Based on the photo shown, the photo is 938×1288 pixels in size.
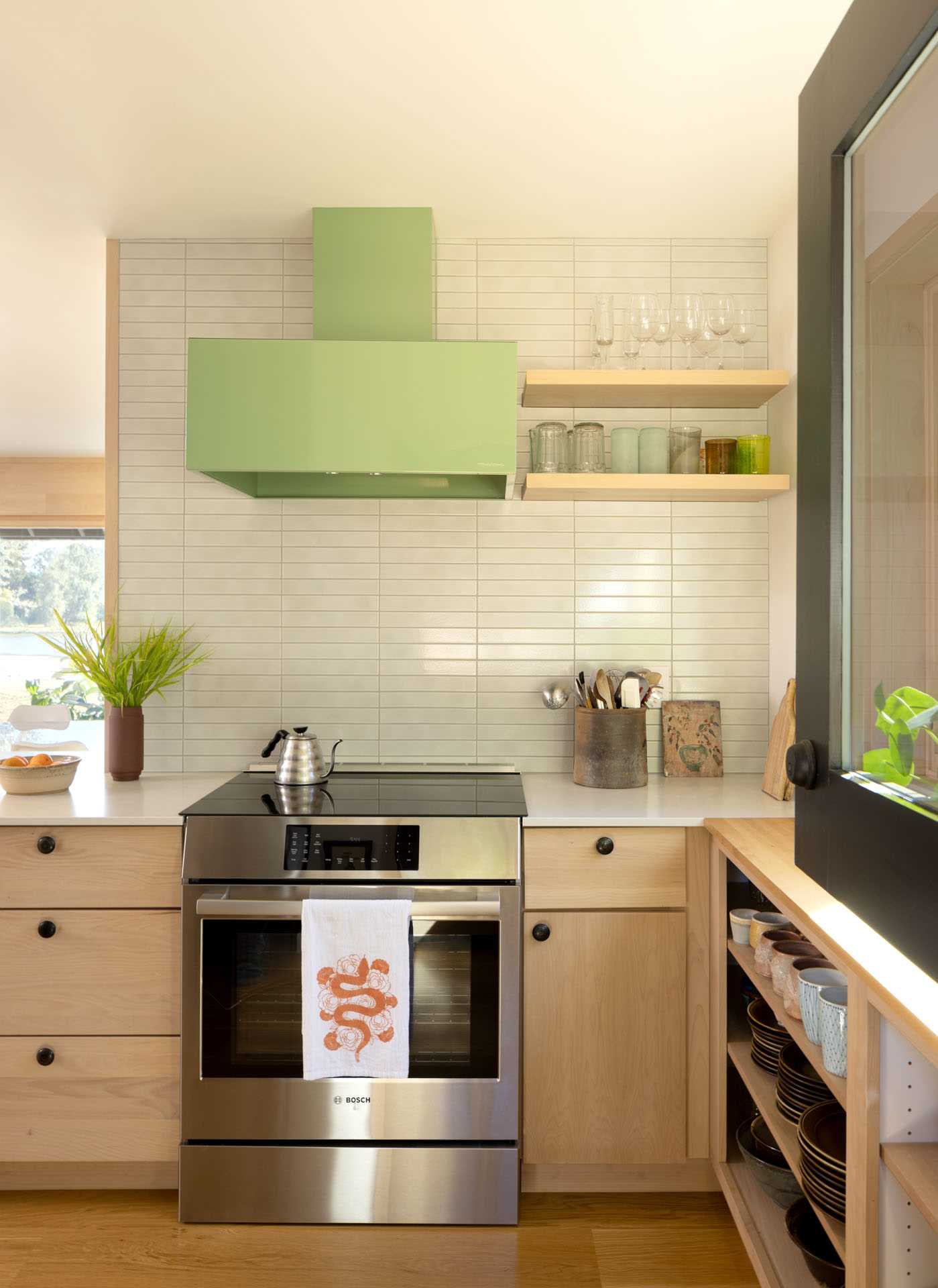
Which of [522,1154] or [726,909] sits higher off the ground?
[726,909]

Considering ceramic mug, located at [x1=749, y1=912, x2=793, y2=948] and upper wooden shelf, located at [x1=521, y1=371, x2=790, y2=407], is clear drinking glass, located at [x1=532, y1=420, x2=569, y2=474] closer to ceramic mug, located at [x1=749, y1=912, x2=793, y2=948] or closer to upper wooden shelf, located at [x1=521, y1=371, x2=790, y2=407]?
upper wooden shelf, located at [x1=521, y1=371, x2=790, y2=407]

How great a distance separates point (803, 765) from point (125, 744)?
2139 millimetres

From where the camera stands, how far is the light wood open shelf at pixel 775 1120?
1.45m

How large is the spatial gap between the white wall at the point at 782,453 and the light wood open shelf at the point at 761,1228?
4.14 feet

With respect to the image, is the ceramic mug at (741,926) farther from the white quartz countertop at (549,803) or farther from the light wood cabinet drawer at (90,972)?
the light wood cabinet drawer at (90,972)

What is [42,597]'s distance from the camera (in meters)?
6.86

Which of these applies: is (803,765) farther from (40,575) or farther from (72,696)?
(40,575)

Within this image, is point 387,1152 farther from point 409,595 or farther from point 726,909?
point 409,595

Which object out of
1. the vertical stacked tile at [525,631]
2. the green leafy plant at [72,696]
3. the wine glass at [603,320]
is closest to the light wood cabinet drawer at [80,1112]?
the vertical stacked tile at [525,631]

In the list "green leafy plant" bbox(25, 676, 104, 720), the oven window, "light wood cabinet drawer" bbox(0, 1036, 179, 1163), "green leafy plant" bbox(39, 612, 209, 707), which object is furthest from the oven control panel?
"green leafy plant" bbox(25, 676, 104, 720)

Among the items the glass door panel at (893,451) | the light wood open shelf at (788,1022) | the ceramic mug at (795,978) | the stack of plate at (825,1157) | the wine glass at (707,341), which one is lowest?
the stack of plate at (825,1157)

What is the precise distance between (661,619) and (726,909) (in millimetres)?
950

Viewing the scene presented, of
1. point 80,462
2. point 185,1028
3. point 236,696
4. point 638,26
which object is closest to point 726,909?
point 185,1028

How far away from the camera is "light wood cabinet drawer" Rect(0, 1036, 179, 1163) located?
2.17 metres
